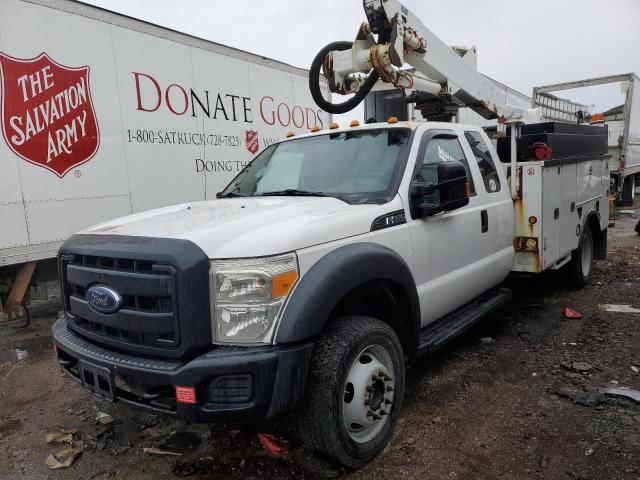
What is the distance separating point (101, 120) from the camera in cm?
513

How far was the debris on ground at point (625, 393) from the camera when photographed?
3.33 meters

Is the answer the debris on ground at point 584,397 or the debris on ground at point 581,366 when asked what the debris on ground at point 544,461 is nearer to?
the debris on ground at point 584,397

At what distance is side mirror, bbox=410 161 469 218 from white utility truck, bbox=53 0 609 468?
1cm

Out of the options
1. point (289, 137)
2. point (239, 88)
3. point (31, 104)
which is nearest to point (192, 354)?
point (289, 137)

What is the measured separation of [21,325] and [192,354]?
4641 mm

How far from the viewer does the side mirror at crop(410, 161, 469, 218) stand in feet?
10.1

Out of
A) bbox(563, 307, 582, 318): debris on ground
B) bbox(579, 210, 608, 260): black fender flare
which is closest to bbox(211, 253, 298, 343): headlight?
bbox(563, 307, 582, 318): debris on ground

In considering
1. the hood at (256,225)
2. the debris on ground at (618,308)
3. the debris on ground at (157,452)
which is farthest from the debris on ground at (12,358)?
the debris on ground at (618,308)

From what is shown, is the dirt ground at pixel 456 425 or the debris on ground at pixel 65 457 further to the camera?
the debris on ground at pixel 65 457

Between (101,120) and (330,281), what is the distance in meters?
3.89

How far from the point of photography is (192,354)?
7.42 feet

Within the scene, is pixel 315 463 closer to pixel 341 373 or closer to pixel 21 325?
pixel 341 373

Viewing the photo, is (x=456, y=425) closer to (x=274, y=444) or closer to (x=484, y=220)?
(x=274, y=444)

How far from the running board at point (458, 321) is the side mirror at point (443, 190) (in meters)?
0.88
